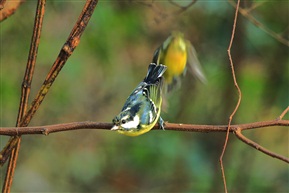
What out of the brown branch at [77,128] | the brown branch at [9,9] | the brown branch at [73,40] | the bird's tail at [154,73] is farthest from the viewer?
the brown branch at [9,9]

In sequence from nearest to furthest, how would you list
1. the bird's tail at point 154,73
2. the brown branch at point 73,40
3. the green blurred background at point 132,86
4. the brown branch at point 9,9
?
the brown branch at point 73,40, the bird's tail at point 154,73, the brown branch at point 9,9, the green blurred background at point 132,86

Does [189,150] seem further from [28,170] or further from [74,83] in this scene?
[28,170]

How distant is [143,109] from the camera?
1.62 meters

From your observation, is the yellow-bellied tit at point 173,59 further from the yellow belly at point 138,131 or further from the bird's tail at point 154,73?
the yellow belly at point 138,131

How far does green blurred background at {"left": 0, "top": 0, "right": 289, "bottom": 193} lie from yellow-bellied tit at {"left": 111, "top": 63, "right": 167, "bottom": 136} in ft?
5.22

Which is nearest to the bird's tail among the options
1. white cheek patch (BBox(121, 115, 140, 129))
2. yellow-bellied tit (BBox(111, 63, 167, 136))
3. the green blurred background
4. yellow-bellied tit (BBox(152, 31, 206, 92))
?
yellow-bellied tit (BBox(111, 63, 167, 136))

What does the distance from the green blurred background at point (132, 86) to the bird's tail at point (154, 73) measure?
1565 millimetres

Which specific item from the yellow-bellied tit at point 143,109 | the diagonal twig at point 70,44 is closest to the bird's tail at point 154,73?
the yellow-bellied tit at point 143,109

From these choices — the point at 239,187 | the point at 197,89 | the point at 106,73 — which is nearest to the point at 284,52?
the point at 197,89

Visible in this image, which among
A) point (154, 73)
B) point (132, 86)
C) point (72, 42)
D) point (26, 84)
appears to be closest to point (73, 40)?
point (72, 42)

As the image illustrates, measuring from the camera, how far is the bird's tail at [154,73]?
1.77 m

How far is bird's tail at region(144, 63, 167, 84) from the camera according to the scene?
5.81 feet

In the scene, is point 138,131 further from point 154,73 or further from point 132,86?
point 132,86

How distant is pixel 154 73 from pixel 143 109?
0.19 meters
